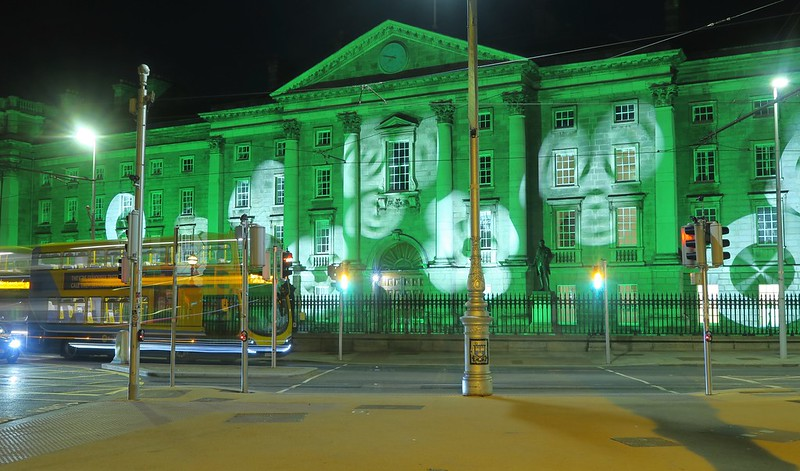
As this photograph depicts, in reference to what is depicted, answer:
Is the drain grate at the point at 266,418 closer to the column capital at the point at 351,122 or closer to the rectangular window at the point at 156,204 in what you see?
the column capital at the point at 351,122

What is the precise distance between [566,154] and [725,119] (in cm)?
882

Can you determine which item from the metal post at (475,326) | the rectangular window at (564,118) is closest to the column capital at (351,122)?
the rectangular window at (564,118)

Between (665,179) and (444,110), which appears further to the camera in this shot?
(444,110)

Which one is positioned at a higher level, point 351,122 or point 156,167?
point 351,122

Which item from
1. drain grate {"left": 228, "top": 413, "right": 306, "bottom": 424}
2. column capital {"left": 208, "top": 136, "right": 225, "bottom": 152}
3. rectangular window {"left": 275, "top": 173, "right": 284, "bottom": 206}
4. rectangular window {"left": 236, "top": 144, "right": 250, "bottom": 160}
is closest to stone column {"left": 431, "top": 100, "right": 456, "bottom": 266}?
rectangular window {"left": 275, "top": 173, "right": 284, "bottom": 206}

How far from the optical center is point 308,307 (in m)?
36.7

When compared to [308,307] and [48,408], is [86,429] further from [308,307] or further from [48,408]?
[308,307]

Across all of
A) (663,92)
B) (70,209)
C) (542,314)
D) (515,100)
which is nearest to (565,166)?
(515,100)

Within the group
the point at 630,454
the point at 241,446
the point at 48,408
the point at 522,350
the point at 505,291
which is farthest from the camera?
the point at 505,291

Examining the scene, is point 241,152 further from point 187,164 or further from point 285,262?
point 285,262

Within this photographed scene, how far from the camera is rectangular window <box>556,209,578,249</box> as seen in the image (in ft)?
154

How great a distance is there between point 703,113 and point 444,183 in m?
15.3

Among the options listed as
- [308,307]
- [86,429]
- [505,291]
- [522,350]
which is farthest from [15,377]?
[505,291]

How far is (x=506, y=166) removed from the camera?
→ 47.7 meters
